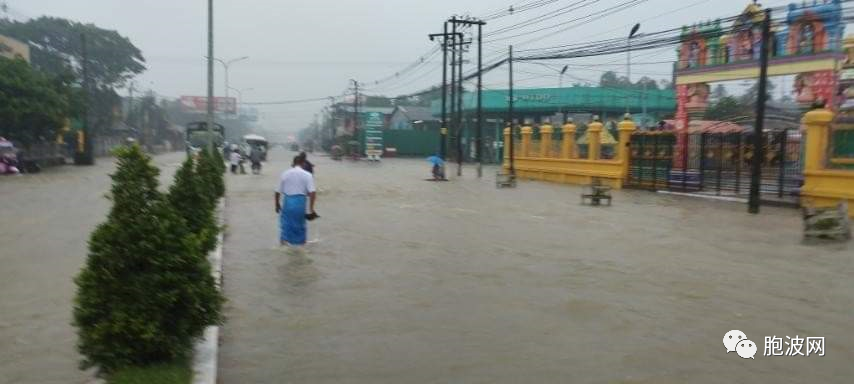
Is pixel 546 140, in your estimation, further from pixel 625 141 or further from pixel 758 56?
pixel 758 56

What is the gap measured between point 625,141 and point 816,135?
9.52m

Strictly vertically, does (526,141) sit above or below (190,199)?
above

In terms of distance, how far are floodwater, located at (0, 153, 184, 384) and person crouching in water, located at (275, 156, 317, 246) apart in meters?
2.47

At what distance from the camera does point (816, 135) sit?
18.2 meters

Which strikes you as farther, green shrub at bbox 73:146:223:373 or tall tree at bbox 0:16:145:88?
tall tree at bbox 0:16:145:88

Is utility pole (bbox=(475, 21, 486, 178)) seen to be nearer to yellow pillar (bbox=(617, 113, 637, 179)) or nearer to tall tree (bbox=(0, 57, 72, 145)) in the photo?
yellow pillar (bbox=(617, 113, 637, 179))

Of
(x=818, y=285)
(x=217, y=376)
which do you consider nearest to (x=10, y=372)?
(x=217, y=376)

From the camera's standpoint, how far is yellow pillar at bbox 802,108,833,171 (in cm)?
1800

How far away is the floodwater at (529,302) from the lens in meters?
5.61

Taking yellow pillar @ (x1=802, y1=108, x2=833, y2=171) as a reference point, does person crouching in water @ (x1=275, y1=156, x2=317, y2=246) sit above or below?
below

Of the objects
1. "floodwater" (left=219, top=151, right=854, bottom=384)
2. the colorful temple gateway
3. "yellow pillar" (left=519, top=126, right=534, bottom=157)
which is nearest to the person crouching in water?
"floodwater" (left=219, top=151, right=854, bottom=384)

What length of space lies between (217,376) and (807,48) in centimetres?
2690
